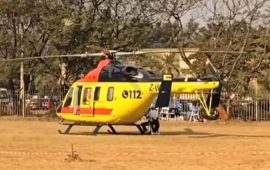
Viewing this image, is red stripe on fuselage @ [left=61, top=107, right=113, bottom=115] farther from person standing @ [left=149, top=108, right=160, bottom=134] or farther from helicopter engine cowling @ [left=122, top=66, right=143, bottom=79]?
person standing @ [left=149, top=108, right=160, bottom=134]

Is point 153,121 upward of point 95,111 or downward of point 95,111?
downward

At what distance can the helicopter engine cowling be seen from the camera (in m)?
23.3

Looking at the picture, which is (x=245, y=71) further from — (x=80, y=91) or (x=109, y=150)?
(x=109, y=150)

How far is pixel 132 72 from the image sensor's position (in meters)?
23.5

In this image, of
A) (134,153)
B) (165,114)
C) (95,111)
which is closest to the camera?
(134,153)

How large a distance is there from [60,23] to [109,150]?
24.4 m

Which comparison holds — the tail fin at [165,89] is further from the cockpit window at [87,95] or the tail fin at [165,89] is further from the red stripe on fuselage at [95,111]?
the cockpit window at [87,95]

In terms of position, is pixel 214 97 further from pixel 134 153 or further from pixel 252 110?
pixel 252 110

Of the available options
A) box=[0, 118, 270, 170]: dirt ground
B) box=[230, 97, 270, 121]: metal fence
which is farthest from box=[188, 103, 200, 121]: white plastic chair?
box=[0, 118, 270, 170]: dirt ground

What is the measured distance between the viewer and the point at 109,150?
17.7m

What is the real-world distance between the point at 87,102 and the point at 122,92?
5.35ft

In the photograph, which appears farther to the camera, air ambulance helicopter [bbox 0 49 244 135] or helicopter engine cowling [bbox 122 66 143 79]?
helicopter engine cowling [bbox 122 66 143 79]

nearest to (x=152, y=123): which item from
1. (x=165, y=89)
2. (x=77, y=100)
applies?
(x=165, y=89)

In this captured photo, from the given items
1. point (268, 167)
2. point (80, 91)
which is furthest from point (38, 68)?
point (268, 167)
